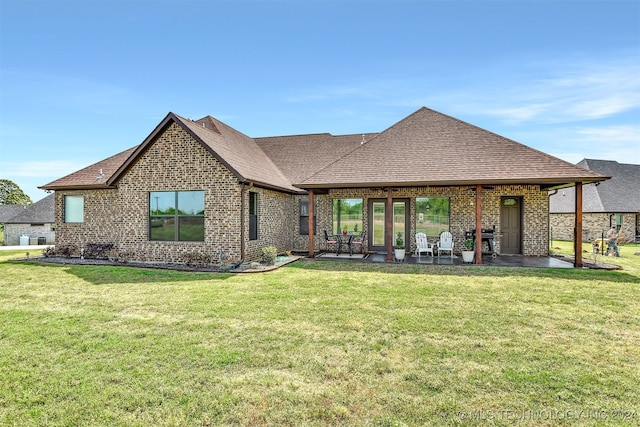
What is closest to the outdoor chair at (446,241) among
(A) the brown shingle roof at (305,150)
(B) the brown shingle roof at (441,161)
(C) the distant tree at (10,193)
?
(B) the brown shingle roof at (441,161)

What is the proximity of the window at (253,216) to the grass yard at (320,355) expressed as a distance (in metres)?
4.76

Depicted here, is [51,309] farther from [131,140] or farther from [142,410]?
[131,140]

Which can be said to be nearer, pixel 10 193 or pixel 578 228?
pixel 578 228

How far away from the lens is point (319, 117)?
23.7 meters

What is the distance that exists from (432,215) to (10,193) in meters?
74.3

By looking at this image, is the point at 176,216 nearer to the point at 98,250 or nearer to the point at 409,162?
the point at 98,250

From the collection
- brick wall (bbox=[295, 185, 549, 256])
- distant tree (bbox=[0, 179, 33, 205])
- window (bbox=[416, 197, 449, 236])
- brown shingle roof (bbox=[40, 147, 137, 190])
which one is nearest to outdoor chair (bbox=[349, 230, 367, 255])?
brick wall (bbox=[295, 185, 549, 256])

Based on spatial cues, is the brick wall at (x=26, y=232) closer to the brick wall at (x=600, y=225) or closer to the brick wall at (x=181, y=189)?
the brick wall at (x=181, y=189)

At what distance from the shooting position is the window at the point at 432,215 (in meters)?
14.8

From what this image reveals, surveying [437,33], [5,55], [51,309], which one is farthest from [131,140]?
[437,33]

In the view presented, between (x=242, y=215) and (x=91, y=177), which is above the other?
(x=91, y=177)

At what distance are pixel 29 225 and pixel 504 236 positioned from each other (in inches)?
1485

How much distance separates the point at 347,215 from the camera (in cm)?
1581

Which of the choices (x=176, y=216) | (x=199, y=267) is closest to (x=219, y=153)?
(x=176, y=216)
